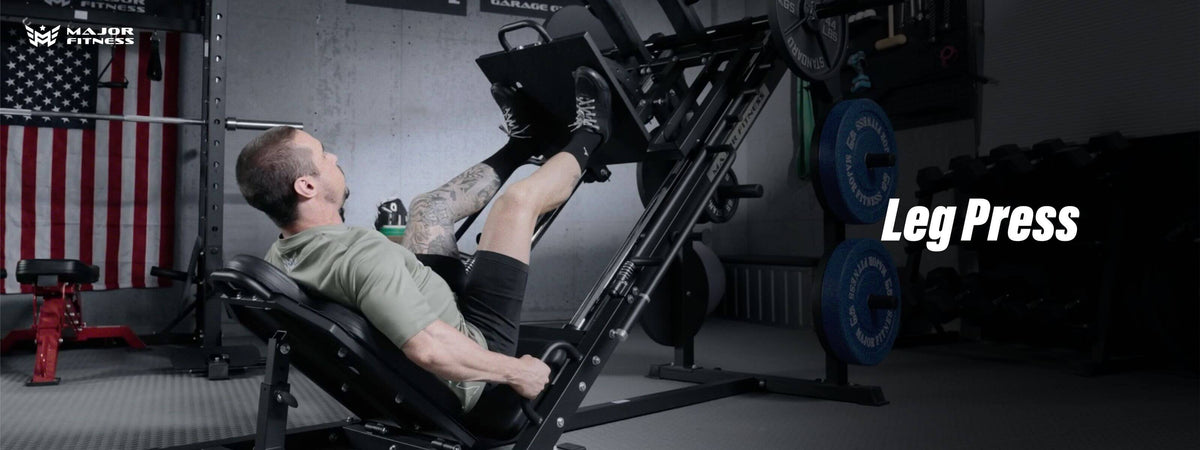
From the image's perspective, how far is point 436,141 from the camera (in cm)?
551

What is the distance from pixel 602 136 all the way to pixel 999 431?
4.99 feet

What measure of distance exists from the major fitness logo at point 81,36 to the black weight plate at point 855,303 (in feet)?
12.2

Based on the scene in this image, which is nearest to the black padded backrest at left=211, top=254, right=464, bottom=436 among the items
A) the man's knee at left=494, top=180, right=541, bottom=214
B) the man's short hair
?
the man's short hair

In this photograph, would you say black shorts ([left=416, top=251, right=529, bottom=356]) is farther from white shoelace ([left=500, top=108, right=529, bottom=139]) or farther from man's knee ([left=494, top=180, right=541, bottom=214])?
white shoelace ([left=500, top=108, right=529, bottom=139])

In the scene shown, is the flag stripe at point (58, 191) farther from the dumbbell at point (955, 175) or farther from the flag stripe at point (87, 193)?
the dumbbell at point (955, 175)

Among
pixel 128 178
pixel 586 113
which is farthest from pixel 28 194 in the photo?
pixel 586 113

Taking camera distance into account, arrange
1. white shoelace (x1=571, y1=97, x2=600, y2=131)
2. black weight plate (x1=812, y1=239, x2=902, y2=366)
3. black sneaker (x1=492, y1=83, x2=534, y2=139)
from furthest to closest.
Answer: black weight plate (x1=812, y1=239, x2=902, y2=366) < black sneaker (x1=492, y1=83, x2=534, y2=139) < white shoelace (x1=571, y1=97, x2=600, y2=131)

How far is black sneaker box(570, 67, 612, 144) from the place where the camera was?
2.39m

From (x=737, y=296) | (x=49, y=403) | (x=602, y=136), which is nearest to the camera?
(x=602, y=136)

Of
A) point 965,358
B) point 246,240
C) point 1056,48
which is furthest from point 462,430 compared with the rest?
point 1056,48

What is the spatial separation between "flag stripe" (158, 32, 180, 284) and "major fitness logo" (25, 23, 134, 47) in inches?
8.7

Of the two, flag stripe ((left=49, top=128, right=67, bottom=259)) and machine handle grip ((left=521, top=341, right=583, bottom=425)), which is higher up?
flag stripe ((left=49, top=128, right=67, bottom=259))

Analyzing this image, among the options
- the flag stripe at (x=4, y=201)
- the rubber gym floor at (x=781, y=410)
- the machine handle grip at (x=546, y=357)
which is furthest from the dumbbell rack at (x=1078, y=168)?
the flag stripe at (x=4, y=201)

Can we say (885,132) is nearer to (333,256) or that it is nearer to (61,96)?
(333,256)
